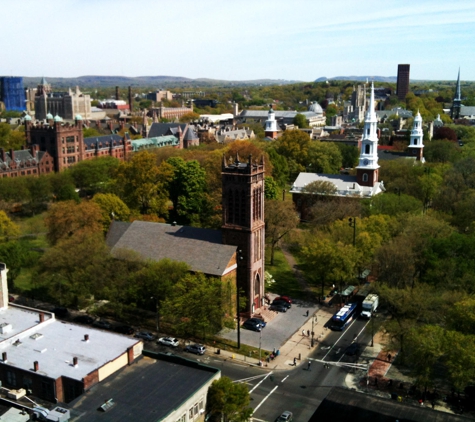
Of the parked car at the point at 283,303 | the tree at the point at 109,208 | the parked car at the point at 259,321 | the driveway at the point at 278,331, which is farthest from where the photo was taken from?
the tree at the point at 109,208

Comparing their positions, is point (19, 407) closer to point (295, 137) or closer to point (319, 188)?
point (319, 188)

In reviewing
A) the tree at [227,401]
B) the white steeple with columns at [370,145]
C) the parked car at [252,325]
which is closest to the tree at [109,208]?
the parked car at [252,325]

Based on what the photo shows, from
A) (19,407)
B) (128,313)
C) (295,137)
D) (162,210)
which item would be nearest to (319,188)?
(162,210)

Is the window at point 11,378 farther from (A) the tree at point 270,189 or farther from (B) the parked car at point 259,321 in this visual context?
(A) the tree at point 270,189

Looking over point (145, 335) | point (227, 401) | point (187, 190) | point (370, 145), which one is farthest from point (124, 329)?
point (370, 145)

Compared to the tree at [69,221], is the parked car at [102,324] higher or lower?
lower

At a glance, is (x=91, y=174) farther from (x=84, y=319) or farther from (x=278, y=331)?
(x=278, y=331)
